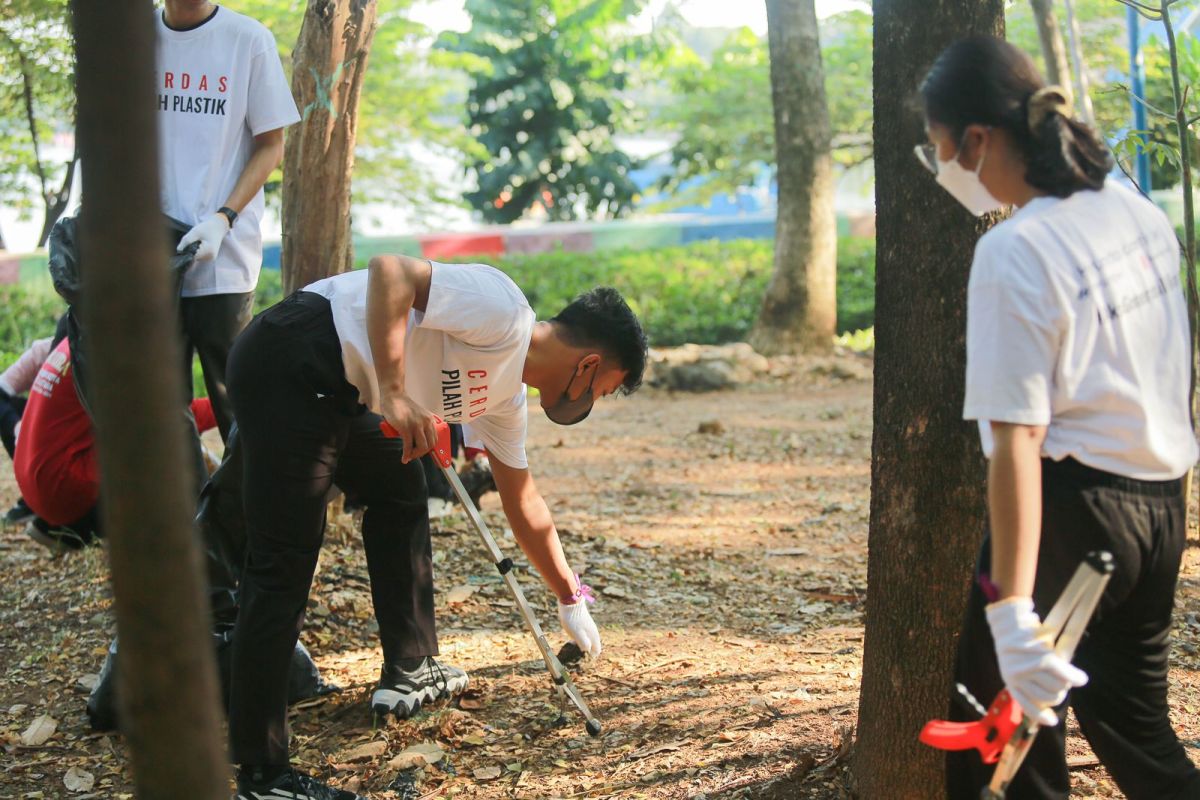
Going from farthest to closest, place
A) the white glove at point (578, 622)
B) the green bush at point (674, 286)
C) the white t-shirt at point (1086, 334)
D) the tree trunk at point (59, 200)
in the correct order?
the green bush at point (674, 286) → the tree trunk at point (59, 200) → the white glove at point (578, 622) → the white t-shirt at point (1086, 334)

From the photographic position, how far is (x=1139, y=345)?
6.76ft

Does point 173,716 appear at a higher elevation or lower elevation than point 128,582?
lower

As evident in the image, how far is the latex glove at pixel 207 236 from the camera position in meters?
3.92

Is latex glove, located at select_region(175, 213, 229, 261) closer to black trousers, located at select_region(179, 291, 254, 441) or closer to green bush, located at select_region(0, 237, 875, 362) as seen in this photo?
black trousers, located at select_region(179, 291, 254, 441)

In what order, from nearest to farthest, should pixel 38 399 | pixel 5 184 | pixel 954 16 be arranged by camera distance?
pixel 954 16, pixel 38 399, pixel 5 184

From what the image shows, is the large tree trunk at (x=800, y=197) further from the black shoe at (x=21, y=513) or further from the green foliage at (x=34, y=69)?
the black shoe at (x=21, y=513)

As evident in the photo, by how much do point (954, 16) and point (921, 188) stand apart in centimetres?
34

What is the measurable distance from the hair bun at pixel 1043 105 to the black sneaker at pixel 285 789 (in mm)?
2315

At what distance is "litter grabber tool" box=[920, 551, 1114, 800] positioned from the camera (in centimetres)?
202

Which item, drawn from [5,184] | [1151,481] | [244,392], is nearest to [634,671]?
[244,392]

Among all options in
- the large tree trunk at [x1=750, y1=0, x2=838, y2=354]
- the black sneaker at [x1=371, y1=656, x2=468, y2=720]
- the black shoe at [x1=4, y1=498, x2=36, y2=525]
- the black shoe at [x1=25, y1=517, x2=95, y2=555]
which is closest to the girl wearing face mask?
the black sneaker at [x1=371, y1=656, x2=468, y2=720]

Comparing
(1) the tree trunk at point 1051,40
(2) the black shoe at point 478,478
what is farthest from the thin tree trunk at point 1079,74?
(2) the black shoe at point 478,478

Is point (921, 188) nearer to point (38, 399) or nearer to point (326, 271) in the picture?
point (326, 271)

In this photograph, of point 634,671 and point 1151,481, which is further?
point 634,671
